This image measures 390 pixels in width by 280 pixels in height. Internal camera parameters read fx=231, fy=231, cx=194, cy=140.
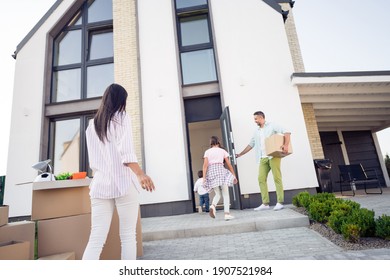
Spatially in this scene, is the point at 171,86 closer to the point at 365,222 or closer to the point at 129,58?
the point at 129,58

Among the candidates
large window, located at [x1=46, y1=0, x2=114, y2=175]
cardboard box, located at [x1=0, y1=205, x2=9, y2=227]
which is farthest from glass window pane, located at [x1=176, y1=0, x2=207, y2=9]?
cardboard box, located at [x1=0, y1=205, x2=9, y2=227]

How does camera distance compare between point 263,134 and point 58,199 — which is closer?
point 58,199

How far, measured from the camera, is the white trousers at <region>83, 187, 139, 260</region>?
1481 millimetres

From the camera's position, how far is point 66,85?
21.0 ft

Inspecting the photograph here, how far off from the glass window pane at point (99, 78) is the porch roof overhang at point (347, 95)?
4.73 meters

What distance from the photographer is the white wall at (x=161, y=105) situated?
522cm

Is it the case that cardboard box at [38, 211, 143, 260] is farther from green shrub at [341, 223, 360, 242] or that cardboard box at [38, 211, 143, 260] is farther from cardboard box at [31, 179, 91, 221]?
green shrub at [341, 223, 360, 242]

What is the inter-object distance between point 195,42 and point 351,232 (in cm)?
562

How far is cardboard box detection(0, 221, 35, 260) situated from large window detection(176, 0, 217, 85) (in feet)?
15.6

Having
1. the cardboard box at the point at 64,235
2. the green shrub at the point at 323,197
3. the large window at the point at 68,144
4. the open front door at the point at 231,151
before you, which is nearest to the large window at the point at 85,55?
the large window at the point at 68,144

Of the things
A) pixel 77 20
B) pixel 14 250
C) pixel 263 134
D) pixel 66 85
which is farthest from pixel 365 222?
pixel 77 20

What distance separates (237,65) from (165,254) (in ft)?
15.2

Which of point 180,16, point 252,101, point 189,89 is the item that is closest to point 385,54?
point 252,101

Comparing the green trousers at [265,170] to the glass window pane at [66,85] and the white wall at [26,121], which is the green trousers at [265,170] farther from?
the white wall at [26,121]
